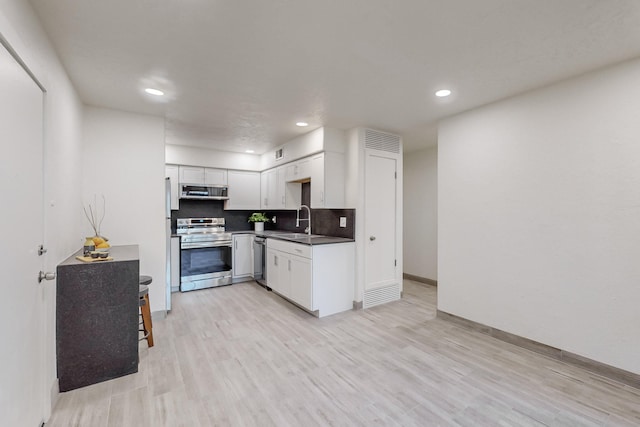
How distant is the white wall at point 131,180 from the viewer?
315 centimetres

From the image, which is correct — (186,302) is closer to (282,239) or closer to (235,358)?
(282,239)

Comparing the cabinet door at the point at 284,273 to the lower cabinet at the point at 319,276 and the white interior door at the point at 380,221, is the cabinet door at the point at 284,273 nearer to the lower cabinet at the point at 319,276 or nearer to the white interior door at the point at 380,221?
the lower cabinet at the point at 319,276

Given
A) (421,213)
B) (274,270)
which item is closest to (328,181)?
(274,270)

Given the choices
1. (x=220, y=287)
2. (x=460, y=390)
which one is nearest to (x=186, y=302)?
(x=220, y=287)

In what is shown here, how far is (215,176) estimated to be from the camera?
17.8 ft

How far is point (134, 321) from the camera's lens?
2309 mm

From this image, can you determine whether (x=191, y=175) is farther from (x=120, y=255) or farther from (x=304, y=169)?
(x=120, y=255)

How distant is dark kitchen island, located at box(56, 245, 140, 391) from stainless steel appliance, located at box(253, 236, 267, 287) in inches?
104

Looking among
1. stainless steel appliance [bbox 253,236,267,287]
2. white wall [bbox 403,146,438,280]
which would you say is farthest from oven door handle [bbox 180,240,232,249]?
white wall [bbox 403,146,438,280]

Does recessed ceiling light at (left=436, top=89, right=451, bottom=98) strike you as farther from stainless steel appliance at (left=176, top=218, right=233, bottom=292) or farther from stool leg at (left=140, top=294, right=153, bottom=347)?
stainless steel appliance at (left=176, top=218, right=233, bottom=292)

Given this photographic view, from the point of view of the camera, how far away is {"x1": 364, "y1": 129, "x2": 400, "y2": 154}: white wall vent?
3984 millimetres

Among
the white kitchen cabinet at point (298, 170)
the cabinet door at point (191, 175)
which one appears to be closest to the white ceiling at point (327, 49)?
the white kitchen cabinet at point (298, 170)

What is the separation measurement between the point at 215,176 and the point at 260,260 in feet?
6.20

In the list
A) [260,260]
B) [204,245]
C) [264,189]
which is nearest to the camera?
[204,245]
